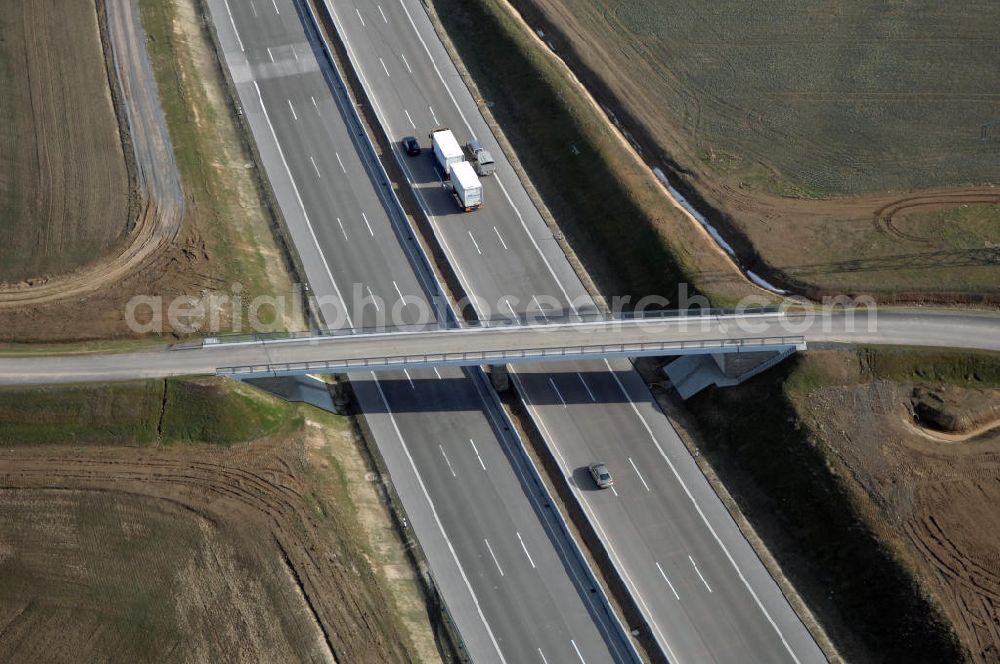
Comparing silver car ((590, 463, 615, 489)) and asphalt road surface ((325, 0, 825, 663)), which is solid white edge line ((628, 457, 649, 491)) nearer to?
asphalt road surface ((325, 0, 825, 663))

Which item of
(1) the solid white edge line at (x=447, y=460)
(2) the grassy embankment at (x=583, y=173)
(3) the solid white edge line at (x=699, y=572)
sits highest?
(2) the grassy embankment at (x=583, y=173)

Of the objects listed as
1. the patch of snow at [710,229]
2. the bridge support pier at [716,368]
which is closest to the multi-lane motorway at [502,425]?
the bridge support pier at [716,368]

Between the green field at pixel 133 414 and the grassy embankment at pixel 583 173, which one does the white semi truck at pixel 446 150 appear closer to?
the grassy embankment at pixel 583 173

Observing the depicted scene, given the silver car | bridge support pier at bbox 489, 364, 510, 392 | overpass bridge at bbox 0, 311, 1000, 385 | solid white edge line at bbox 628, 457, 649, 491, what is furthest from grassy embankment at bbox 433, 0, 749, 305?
the silver car

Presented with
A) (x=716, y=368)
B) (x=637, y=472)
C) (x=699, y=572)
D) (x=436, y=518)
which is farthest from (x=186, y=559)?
(x=716, y=368)

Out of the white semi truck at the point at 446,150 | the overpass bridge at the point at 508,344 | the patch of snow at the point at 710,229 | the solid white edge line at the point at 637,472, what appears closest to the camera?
the solid white edge line at the point at 637,472

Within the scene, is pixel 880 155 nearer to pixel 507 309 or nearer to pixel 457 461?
pixel 507 309
